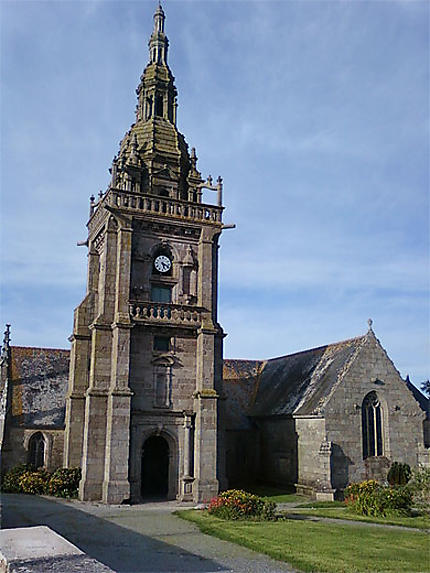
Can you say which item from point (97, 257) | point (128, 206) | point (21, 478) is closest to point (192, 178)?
point (128, 206)

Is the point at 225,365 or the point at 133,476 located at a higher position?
the point at 225,365

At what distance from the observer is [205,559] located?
605 inches

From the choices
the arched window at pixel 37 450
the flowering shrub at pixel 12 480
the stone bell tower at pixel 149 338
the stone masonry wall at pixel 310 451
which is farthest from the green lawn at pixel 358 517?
the arched window at pixel 37 450

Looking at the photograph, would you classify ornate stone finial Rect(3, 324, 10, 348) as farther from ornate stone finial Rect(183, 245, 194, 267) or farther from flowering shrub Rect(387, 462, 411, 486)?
flowering shrub Rect(387, 462, 411, 486)

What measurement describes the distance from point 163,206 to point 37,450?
1611cm

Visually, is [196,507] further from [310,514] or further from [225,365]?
[225,365]

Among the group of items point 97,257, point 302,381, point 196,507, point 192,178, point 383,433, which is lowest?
point 196,507

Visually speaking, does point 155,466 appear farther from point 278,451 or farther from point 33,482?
point 278,451

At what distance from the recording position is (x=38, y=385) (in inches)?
1436

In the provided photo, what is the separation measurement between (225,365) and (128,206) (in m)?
15.8

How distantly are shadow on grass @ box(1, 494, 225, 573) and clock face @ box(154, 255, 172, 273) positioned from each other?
1241 cm

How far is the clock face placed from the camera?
3156 cm

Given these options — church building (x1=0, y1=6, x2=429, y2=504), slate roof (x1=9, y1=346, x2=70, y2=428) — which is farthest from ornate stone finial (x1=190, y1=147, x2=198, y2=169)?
slate roof (x1=9, y1=346, x2=70, y2=428)

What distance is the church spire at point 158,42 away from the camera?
1412 inches
